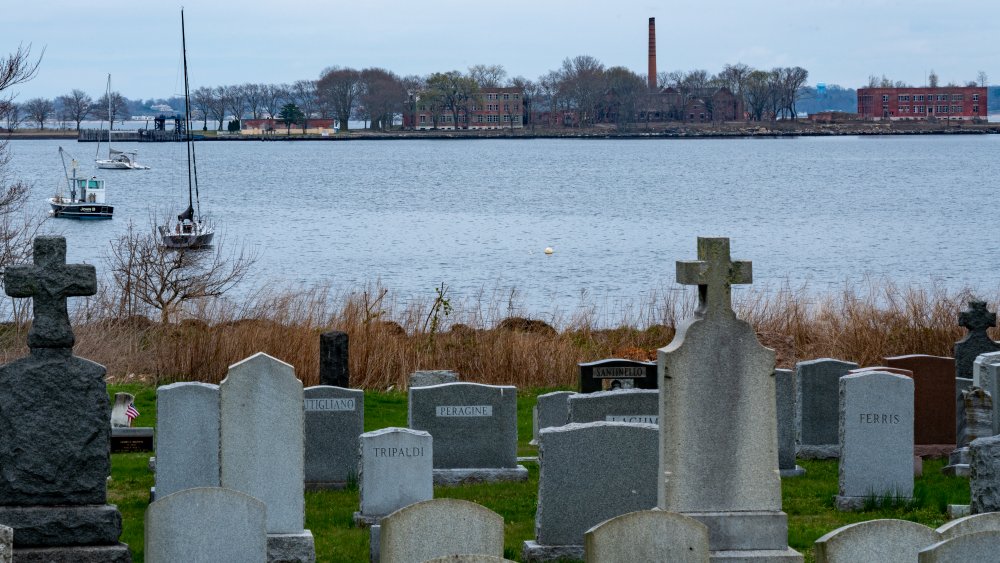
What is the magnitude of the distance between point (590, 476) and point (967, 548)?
11.1ft

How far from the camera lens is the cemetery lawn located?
9.80m

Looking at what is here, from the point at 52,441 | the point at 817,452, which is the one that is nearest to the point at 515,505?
the point at 817,452

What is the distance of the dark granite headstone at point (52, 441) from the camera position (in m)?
8.04

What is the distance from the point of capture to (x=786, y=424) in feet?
40.5

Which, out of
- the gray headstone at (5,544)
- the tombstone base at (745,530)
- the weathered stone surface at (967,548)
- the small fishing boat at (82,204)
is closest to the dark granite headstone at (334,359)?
the tombstone base at (745,530)

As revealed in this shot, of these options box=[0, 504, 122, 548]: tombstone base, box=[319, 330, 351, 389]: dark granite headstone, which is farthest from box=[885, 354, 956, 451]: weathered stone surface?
box=[0, 504, 122, 548]: tombstone base

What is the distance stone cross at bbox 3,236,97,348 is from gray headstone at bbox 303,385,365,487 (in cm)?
396

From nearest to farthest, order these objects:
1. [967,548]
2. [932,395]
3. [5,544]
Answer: [5,544] → [967,548] → [932,395]

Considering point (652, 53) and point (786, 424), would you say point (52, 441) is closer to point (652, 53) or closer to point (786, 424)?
point (786, 424)

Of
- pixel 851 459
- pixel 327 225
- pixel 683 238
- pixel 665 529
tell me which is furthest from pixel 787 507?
pixel 327 225

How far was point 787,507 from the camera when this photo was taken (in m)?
11.0

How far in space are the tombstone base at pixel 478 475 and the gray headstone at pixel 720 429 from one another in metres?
4.37

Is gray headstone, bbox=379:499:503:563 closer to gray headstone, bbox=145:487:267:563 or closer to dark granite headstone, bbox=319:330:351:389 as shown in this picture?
gray headstone, bbox=145:487:267:563

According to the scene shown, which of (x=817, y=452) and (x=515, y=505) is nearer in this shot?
(x=515, y=505)
